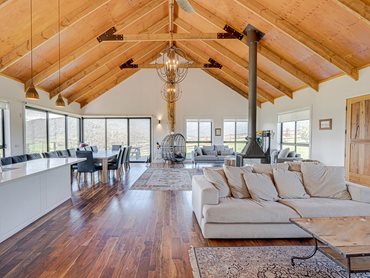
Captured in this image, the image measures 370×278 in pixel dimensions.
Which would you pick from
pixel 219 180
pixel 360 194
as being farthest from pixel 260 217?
pixel 360 194

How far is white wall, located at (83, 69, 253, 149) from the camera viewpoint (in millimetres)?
11602

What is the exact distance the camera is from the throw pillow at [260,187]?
11.4ft

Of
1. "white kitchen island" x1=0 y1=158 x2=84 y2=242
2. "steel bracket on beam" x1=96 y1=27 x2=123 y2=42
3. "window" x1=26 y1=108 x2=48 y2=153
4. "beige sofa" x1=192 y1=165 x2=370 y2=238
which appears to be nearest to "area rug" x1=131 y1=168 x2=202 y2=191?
"white kitchen island" x1=0 y1=158 x2=84 y2=242

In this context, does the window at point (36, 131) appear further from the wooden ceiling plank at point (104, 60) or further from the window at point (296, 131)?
the window at point (296, 131)

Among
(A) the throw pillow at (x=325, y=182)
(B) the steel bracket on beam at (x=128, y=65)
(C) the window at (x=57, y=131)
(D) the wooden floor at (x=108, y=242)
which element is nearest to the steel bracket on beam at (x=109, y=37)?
(B) the steel bracket on beam at (x=128, y=65)

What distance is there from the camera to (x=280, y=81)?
867 cm

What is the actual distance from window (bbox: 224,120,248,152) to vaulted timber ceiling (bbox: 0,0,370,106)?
10.1ft

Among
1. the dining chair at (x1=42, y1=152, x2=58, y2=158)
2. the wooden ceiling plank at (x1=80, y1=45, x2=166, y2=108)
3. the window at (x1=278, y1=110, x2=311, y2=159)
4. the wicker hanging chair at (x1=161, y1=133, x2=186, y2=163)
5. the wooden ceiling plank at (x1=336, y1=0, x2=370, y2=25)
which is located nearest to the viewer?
the wooden ceiling plank at (x1=336, y1=0, x2=370, y2=25)

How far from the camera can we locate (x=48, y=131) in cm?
867

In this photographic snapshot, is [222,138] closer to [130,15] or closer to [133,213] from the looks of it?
[130,15]

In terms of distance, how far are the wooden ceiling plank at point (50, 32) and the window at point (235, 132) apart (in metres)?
8.19

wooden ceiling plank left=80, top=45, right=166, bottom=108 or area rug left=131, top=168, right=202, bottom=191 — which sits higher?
wooden ceiling plank left=80, top=45, right=166, bottom=108

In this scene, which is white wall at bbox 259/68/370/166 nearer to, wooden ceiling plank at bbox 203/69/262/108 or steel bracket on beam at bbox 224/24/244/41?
steel bracket on beam at bbox 224/24/244/41

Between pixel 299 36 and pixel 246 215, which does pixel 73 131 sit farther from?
pixel 246 215
